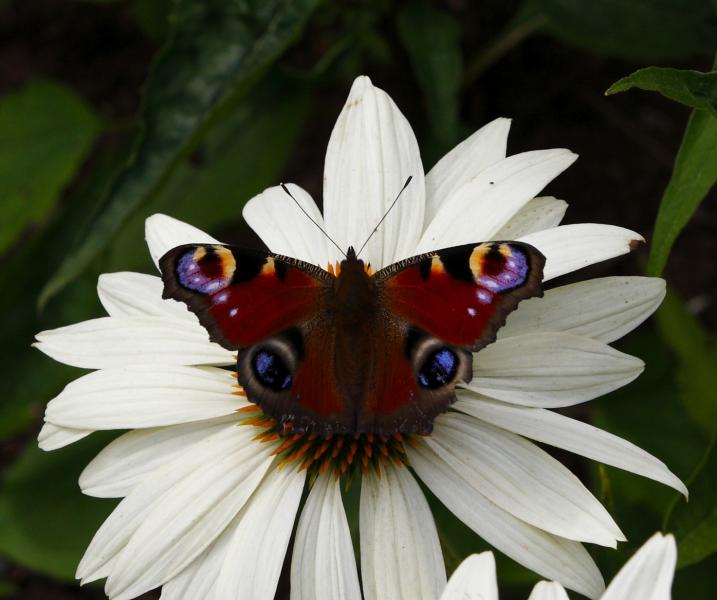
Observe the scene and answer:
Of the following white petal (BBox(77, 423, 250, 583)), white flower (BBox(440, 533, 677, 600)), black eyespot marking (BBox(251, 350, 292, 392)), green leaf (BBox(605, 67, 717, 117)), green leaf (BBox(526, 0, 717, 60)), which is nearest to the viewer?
white flower (BBox(440, 533, 677, 600))

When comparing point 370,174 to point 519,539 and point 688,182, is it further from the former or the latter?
point 519,539

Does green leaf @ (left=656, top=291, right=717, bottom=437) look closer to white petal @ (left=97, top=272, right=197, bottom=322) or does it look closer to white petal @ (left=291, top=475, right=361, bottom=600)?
white petal @ (left=291, top=475, right=361, bottom=600)

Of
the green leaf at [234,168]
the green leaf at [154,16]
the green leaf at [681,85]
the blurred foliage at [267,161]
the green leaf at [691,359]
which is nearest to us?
the green leaf at [681,85]

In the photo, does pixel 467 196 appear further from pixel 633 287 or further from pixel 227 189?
pixel 227 189

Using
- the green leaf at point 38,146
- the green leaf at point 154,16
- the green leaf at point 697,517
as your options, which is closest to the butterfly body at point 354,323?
the green leaf at point 697,517

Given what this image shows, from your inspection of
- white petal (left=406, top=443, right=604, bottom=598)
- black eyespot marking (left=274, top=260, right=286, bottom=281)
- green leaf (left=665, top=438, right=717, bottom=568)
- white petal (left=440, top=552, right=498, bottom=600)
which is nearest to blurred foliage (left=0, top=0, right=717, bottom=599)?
green leaf (left=665, top=438, right=717, bottom=568)

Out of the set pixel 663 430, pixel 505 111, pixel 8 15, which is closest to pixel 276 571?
pixel 663 430

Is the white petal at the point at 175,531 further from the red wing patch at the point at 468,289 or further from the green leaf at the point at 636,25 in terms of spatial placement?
the green leaf at the point at 636,25
